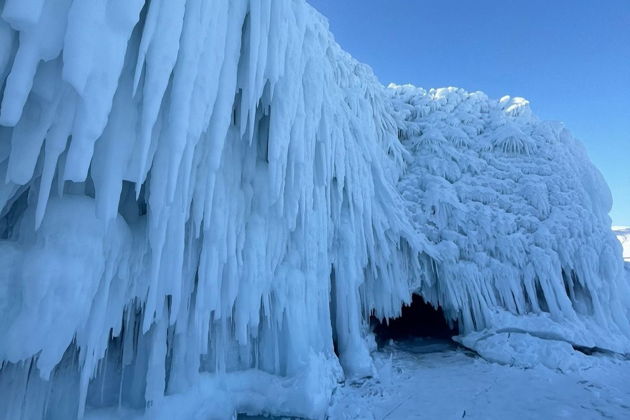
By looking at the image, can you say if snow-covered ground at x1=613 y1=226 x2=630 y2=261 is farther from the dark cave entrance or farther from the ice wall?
Answer: the ice wall

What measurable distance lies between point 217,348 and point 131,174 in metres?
4.13

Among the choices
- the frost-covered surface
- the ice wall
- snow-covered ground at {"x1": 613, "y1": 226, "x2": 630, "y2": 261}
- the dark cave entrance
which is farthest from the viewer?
snow-covered ground at {"x1": 613, "y1": 226, "x2": 630, "y2": 261}

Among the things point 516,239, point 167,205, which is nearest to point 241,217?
point 167,205

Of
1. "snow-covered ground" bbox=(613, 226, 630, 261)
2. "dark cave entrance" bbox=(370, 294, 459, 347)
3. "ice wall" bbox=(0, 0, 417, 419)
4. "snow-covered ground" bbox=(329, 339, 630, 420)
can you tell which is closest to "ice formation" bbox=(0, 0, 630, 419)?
"ice wall" bbox=(0, 0, 417, 419)

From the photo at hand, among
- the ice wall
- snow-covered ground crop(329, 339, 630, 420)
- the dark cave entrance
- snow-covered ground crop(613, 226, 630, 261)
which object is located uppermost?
snow-covered ground crop(613, 226, 630, 261)

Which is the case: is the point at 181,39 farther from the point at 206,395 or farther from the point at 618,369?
the point at 618,369

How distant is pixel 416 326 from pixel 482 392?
30.6 ft

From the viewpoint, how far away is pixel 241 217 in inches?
246

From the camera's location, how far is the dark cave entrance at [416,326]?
13.6 metres

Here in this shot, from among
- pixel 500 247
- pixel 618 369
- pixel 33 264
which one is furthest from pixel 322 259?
pixel 618 369

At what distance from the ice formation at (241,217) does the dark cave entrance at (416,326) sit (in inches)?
97.6

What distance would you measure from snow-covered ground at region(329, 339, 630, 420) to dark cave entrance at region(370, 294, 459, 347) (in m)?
3.46

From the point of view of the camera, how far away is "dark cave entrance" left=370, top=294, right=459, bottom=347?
1357 centimetres

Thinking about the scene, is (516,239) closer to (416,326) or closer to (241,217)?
(416,326)
